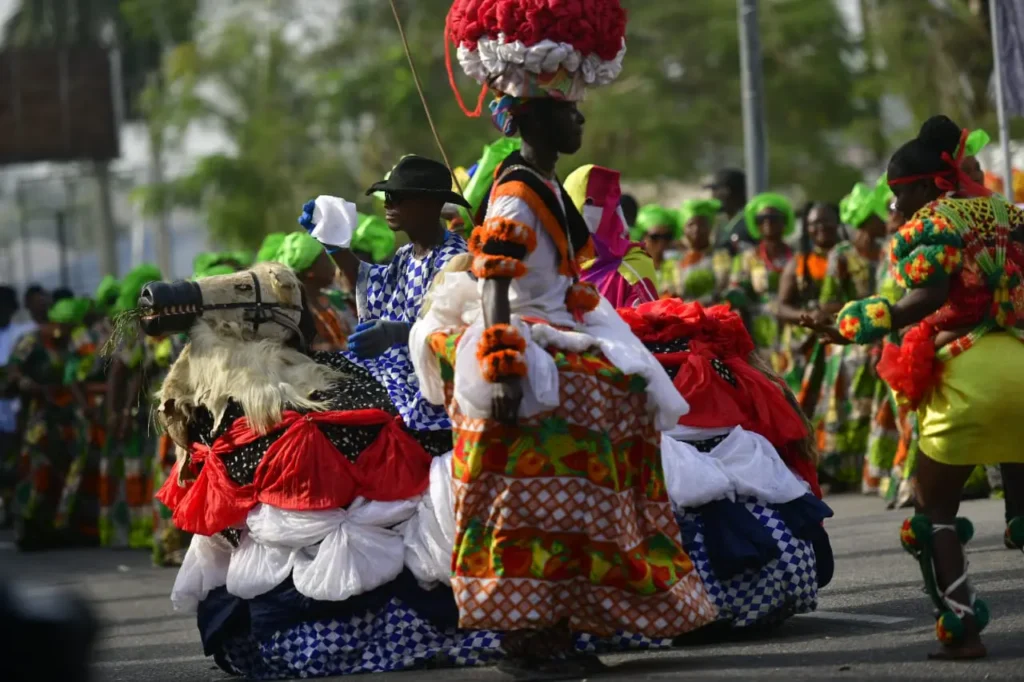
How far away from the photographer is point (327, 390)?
7191 mm

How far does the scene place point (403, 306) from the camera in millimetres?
7598

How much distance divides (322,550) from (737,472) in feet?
5.64

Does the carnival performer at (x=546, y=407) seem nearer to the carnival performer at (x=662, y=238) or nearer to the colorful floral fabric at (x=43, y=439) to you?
the carnival performer at (x=662, y=238)

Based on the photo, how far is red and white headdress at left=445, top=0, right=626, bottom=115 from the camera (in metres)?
6.19

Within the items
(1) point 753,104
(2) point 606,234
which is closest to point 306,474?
(2) point 606,234

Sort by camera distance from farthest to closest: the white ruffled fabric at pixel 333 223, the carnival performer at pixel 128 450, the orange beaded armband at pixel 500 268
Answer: the carnival performer at pixel 128 450 < the white ruffled fabric at pixel 333 223 < the orange beaded armband at pixel 500 268

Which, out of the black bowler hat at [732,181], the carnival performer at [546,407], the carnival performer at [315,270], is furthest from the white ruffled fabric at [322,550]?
the black bowler hat at [732,181]

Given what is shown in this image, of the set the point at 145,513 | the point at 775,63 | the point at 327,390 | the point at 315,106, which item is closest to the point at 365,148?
the point at 315,106

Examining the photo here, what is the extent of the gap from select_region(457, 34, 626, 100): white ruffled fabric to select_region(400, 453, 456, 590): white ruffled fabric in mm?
1543

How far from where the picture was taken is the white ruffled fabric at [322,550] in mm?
6781

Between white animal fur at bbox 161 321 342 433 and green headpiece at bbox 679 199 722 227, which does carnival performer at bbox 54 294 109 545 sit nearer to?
green headpiece at bbox 679 199 722 227

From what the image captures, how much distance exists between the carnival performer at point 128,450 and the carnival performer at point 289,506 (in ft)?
20.6

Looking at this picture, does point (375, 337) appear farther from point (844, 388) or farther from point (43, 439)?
point (43, 439)

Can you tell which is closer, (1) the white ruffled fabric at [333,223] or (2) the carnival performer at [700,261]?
(1) the white ruffled fabric at [333,223]
